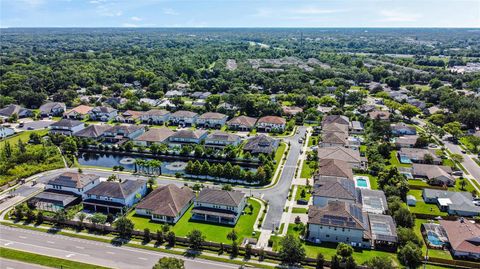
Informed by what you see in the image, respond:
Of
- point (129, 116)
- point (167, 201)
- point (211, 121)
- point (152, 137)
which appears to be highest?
point (129, 116)

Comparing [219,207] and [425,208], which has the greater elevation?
[219,207]

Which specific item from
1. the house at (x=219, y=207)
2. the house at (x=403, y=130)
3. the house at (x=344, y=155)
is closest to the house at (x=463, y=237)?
the house at (x=344, y=155)

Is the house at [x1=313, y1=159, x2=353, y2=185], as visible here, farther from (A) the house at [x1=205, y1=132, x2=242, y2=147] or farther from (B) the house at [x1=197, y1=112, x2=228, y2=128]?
(B) the house at [x1=197, y1=112, x2=228, y2=128]

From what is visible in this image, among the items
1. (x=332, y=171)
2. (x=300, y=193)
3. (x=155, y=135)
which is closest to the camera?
(x=300, y=193)

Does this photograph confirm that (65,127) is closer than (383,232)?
No

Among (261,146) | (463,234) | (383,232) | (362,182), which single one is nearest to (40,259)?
(383,232)

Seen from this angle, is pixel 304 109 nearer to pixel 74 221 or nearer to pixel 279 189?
pixel 279 189

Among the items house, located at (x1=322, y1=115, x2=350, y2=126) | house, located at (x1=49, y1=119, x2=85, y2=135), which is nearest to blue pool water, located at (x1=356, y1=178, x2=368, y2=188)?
house, located at (x1=322, y1=115, x2=350, y2=126)

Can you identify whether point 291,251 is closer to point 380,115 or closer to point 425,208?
point 425,208

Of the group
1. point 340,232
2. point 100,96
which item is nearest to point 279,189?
point 340,232

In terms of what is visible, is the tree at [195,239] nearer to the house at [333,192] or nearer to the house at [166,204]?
the house at [166,204]
